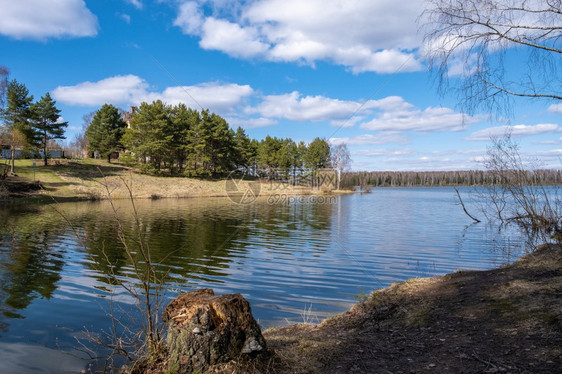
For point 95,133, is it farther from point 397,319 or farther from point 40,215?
point 397,319

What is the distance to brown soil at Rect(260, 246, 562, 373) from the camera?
3.91m

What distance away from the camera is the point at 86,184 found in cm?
4309

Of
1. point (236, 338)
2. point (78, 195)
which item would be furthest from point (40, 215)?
point (236, 338)

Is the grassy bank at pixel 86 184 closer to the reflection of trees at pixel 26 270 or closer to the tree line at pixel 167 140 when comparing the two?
the tree line at pixel 167 140

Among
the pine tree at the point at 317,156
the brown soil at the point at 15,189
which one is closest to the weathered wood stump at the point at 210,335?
the brown soil at the point at 15,189

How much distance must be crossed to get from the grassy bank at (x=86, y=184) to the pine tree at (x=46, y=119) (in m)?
4.45

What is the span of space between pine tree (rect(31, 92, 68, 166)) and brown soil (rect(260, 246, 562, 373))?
5250 centimetres

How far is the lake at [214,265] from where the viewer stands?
675cm

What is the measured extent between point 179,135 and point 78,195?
23729 mm

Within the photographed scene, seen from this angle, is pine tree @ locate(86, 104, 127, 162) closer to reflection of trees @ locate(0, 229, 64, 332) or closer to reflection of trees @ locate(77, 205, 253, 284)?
reflection of trees @ locate(77, 205, 253, 284)

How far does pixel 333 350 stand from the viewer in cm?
446

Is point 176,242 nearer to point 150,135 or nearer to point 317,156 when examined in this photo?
point 150,135

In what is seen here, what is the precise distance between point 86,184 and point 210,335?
4565cm

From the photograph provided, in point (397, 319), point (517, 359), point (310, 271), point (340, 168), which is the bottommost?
point (310, 271)
